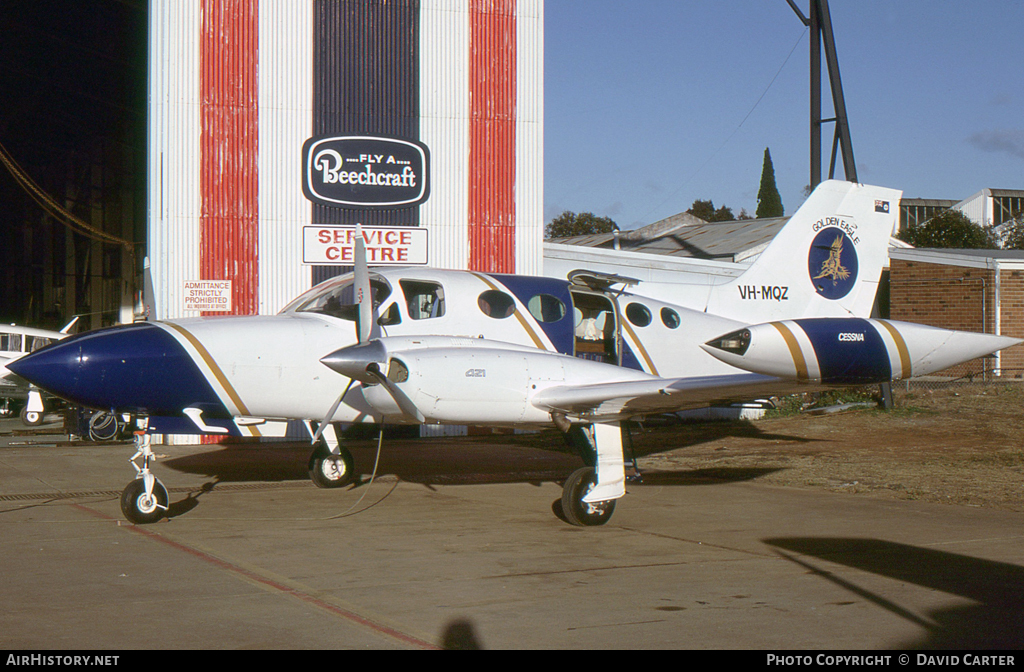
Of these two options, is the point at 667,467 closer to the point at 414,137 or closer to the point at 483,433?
the point at 483,433

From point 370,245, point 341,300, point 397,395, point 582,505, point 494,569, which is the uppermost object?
point 370,245

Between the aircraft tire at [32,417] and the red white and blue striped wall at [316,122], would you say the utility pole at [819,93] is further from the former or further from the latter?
the aircraft tire at [32,417]

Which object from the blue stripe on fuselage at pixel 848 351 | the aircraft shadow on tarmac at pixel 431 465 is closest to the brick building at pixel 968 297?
the aircraft shadow on tarmac at pixel 431 465

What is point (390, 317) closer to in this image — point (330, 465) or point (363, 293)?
point (363, 293)

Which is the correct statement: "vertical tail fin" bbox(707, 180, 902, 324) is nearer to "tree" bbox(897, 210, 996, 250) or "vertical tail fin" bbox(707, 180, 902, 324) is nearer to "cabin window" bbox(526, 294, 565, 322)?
"cabin window" bbox(526, 294, 565, 322)

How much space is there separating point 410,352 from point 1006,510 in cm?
639

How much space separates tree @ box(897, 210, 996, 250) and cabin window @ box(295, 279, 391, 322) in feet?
160

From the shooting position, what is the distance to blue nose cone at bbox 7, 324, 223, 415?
781 centimetres

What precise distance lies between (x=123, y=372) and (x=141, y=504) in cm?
130

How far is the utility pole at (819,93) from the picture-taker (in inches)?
760

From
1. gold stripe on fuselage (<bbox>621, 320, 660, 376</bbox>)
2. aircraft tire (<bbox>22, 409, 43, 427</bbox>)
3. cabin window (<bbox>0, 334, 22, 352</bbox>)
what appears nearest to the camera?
gold stripe on fuselage (<bbox>621, 320, 660, 376</bbox>)

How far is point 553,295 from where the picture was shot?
32.8ft

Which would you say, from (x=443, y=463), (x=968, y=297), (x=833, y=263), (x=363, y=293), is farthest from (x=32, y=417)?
(x=968, y=297)

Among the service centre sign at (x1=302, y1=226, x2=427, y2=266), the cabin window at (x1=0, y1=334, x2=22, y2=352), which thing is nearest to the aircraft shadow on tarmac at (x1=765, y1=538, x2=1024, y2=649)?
the service centre sign at (x1=302, y1=226, x2=427, y2=266)
